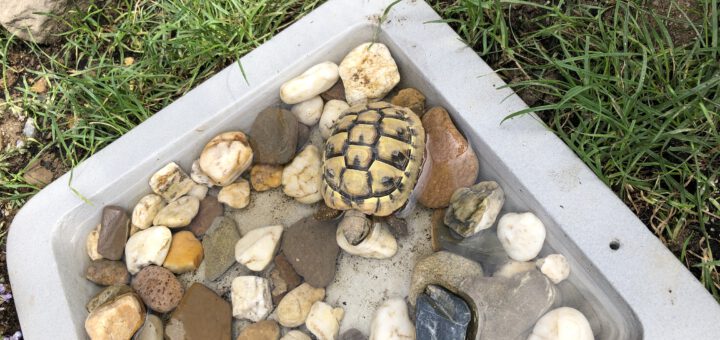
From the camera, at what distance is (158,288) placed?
1.95 m

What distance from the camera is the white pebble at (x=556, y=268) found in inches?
67.1

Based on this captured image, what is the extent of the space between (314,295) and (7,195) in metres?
1.24

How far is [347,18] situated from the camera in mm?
2018

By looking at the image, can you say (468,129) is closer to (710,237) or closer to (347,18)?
(347,18)

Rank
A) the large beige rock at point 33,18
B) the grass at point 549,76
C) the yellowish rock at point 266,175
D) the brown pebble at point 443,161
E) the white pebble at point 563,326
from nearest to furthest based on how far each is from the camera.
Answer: the white pebble at point 563,326, the grass at point 549,76, the brown pebble at point 443,161, the yellowish rock at point 266,175, the large beige rock at point 33,18

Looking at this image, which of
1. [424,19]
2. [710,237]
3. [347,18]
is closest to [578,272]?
[710,237]

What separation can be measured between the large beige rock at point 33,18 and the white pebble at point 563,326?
209 cm

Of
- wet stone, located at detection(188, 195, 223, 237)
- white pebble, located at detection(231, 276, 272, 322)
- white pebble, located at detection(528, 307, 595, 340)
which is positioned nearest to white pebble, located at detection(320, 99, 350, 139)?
wet stone, located at detection(188, 195, 223, 237)

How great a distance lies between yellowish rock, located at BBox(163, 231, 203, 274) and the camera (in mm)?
1997

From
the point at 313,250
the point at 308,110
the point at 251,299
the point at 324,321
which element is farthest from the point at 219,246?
the point at 308,110

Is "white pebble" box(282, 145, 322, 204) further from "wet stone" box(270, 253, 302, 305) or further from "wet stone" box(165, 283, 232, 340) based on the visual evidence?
"wet stone" box(165, 283, 232, 340)

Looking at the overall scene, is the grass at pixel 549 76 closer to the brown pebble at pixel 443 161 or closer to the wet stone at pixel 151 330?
the brown pebble at pixel 443 161

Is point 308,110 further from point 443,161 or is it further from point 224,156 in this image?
point 443,161

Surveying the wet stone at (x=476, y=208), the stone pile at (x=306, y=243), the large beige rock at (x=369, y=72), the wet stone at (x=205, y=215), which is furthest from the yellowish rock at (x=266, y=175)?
the wet stone at (x=476, y=208)
